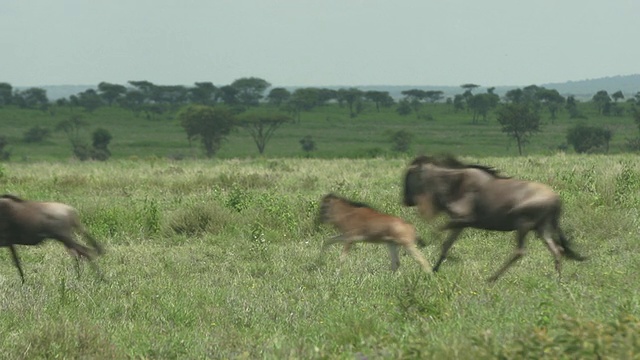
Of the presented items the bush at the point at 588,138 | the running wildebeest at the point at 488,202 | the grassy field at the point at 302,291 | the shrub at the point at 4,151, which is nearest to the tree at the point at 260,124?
the shrub at the point at 4,151

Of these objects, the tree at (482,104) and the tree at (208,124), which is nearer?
the tree at (208,124)

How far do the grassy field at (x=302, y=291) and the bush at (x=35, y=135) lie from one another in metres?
66.5

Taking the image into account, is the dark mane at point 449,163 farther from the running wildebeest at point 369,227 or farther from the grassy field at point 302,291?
the grassy field at point 302,291

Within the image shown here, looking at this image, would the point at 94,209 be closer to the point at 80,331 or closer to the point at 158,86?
the point at 80,331

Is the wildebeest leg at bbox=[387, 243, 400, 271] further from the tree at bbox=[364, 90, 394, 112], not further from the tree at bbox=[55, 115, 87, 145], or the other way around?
the tree at bbox=[364, 90, 394, 112]

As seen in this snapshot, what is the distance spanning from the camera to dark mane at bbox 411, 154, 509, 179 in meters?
8.29

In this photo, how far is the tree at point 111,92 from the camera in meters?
118

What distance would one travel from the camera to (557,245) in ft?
27.4

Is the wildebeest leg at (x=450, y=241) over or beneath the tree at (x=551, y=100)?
over

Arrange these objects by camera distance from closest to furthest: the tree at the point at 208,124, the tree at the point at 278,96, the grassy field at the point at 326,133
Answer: the grassy field at the point at 326,133, the tree at the point at 208,124, the tree at the point at 278,96

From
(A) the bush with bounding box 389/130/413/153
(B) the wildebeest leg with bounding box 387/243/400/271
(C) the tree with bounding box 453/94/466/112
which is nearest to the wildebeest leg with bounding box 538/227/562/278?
(B) the wildebeest leg with bounding box 387/243/400/271

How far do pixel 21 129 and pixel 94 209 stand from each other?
80709 mm

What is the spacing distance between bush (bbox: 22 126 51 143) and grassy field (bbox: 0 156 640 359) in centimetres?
6650

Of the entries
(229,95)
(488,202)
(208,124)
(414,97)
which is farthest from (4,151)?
(414,97)
